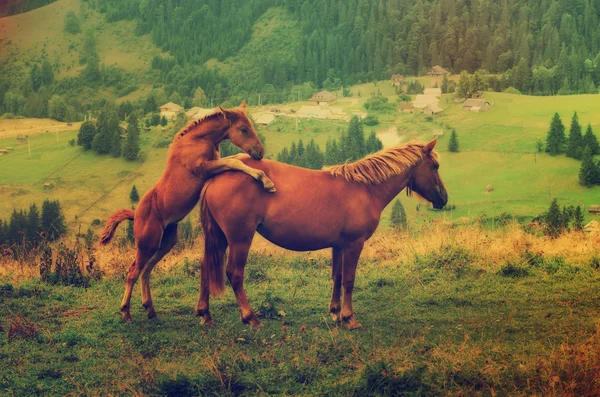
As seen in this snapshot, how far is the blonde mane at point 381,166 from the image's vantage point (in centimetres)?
850

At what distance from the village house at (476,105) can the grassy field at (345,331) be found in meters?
38.6

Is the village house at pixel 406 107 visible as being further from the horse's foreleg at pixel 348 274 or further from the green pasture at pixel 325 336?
the horse's foreleg at pixel 348 274

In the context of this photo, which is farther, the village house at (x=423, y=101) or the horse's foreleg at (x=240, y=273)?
the village house at (x=423, y=101)

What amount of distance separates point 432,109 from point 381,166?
46.3m

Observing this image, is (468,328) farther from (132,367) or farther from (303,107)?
(303,107)

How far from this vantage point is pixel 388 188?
8617mm

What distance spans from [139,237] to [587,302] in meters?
5.82

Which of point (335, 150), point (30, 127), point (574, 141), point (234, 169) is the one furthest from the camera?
point (30, 127)

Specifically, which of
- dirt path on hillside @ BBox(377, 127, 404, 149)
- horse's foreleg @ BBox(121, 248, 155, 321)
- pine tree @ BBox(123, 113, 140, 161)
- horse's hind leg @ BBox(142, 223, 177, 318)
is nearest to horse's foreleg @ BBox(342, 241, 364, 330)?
horse's hind leg @ BBox(142, 223, 177, 318)

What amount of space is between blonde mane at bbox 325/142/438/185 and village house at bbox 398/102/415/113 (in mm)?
46711

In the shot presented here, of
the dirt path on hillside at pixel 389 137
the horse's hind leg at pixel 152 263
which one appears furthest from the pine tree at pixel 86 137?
the horse's hind leg at pixel 152 263

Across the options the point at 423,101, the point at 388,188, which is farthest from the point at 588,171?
the point at 388,188

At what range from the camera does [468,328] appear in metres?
7.91

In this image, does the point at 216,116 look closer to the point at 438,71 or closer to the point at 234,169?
the point at 234,169
